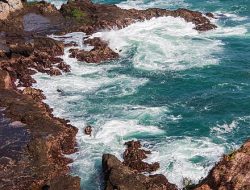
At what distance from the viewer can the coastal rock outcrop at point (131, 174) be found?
105ft

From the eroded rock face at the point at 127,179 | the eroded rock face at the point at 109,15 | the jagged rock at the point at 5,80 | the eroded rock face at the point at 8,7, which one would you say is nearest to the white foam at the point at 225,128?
the eroded rock face at the point at 127,179

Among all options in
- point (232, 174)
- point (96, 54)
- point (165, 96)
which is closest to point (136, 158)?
point (165, 96)

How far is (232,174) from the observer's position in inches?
666

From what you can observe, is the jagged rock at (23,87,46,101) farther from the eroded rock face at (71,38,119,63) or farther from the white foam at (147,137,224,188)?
the white foam at (147,137,224,188)

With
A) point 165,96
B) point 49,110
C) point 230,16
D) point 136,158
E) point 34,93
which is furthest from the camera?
point 230,16

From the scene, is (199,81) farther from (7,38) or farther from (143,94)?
(7,38)

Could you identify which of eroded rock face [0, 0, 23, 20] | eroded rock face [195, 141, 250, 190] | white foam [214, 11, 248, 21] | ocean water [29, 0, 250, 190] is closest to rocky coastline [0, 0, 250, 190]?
eroded rock face [195, 141, 250, 190]

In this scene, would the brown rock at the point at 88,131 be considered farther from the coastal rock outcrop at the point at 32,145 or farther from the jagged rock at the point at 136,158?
the jagged rock at the point at 136,158

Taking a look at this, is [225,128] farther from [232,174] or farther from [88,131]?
[232,174]

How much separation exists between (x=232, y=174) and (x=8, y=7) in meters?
60.7

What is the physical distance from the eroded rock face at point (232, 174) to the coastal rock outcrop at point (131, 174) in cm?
1480

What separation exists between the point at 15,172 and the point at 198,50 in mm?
34539

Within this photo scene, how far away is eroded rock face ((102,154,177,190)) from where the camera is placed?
31.8 metres

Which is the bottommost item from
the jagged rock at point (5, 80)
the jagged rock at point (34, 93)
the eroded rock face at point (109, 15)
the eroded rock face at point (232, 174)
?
the jagged rock at point (34, 93)
